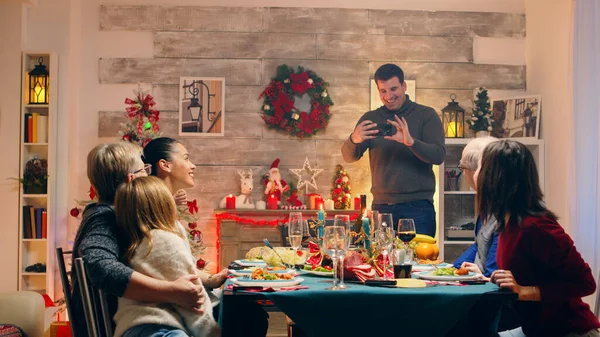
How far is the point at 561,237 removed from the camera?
98.0 inches

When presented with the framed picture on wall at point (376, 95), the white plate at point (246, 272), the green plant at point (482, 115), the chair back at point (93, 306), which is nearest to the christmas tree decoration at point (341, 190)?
the framed picture on wall at point (376, 95)

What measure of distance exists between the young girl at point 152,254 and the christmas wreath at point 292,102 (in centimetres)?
412

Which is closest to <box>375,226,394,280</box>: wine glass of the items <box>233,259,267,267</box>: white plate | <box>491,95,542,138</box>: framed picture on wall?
<box>233,259,267,267</box>: white plate

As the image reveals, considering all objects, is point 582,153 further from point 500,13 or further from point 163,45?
point 163,45

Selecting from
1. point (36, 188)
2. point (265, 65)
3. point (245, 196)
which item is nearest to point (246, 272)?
point (245, 196)

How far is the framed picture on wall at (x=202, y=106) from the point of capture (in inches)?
257

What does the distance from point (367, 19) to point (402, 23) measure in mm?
335

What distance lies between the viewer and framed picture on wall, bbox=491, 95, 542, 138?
21.1 ft

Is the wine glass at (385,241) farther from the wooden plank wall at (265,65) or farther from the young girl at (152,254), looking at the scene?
the wooden plank wall at (265,65)

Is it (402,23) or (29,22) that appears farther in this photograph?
(402,23)

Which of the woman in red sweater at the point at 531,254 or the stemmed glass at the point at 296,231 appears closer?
the woman in red sweater at the point at 531,254

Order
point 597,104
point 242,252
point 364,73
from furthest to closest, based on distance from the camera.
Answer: point 364,73
point 242,252
point 597,104

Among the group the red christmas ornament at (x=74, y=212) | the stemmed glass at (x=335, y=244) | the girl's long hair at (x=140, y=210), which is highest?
the girl's long hair at (x=140, y=210)

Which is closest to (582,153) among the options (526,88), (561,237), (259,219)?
(526,88)
